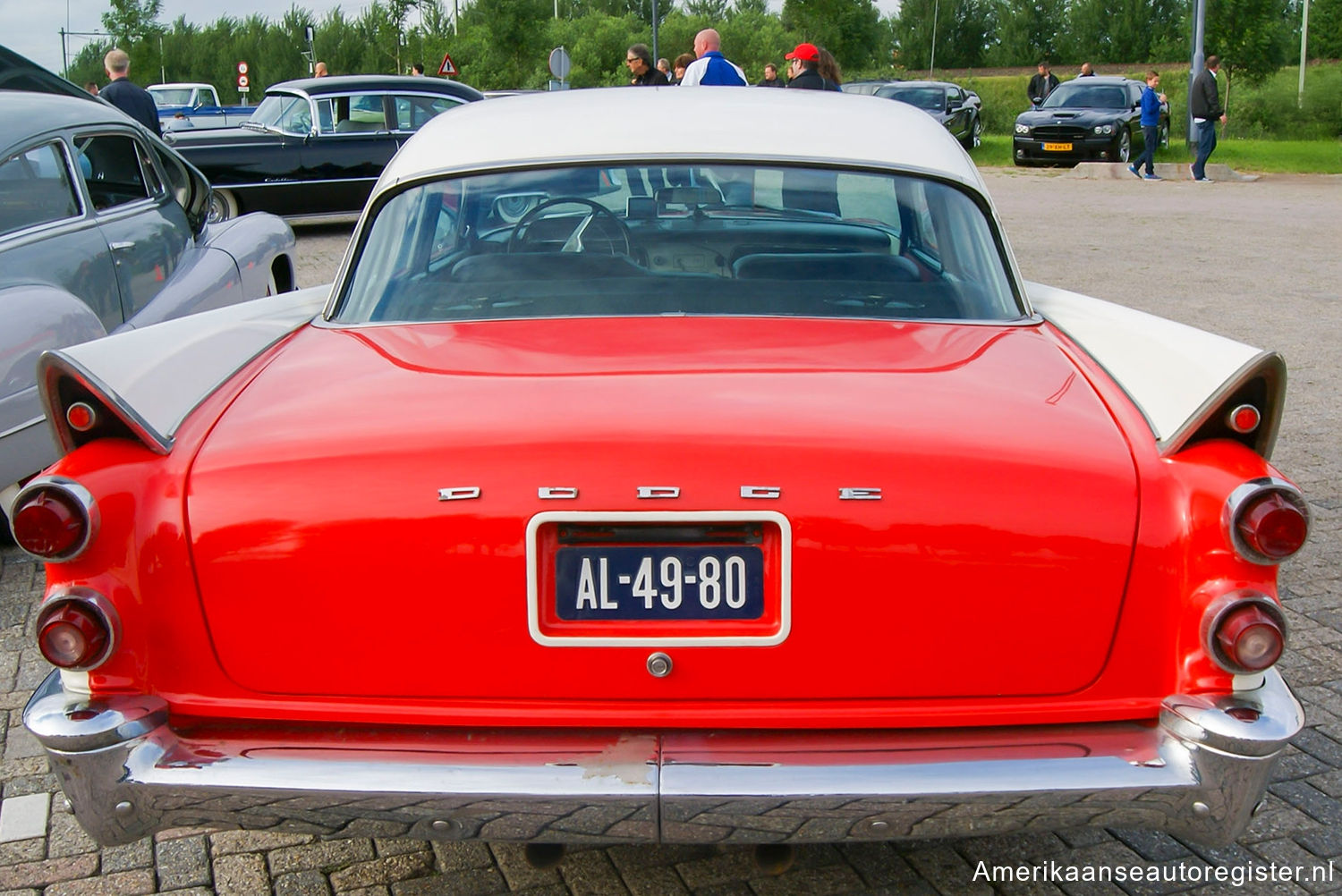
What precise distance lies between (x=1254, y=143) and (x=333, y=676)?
32.7m

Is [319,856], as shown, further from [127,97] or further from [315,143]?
[315,143]

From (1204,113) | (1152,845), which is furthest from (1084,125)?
(1152,845)

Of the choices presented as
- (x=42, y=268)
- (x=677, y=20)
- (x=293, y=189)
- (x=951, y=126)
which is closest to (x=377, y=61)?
(x=677, y=20)

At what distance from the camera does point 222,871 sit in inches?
112

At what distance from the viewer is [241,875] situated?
A: 283 centimetres

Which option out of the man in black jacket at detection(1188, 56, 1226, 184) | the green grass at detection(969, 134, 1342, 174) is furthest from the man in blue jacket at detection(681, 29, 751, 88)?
Result: the green grass at detection(969, 134, 1342, 174)

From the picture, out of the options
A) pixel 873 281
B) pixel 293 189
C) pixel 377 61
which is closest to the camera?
pixel 873 281

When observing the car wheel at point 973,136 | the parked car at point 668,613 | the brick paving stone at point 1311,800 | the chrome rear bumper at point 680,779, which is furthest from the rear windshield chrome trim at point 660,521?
the car wheel at point 973,136

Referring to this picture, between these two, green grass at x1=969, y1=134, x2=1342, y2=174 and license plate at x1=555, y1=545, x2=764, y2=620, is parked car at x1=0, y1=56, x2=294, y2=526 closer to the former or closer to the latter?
license plate at x1=555, y1=545, x2=764, y2=620

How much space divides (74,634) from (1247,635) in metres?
2.04

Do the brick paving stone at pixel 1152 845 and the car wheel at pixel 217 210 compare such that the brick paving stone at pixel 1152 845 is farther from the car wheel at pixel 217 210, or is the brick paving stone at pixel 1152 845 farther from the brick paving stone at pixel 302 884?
the car wheel at pixel 217 210

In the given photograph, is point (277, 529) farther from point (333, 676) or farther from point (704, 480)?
point (704, 480)

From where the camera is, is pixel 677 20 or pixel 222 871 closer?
pixel 222 871

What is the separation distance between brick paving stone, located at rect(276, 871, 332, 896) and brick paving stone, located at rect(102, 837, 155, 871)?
0.33 meters
